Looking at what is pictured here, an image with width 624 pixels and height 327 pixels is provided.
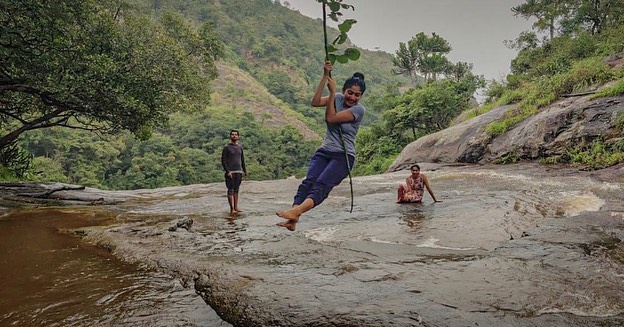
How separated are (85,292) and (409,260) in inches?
117

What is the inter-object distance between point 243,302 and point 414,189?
6222 mm

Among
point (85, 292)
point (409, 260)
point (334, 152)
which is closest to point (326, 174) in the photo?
point (334, 152)

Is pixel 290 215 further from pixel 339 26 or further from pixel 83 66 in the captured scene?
pixel 83 66

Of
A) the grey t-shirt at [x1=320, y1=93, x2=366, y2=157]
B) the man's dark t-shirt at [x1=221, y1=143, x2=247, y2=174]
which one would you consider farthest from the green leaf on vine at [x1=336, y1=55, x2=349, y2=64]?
the man's dark t-shirt at [x1=221, y1=143, x2=247, y2=174]

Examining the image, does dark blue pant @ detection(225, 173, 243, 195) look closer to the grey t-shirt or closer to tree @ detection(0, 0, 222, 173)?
tree @ detection(0, 0, 222, 173)

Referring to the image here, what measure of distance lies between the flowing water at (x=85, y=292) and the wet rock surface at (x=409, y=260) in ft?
0.67

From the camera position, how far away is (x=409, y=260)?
14.1 ft

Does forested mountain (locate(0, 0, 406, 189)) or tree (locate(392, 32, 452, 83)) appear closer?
forested mountain (locate(0, 0, 406, 189))

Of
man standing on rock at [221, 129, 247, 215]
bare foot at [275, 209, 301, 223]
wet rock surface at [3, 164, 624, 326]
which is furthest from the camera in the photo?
man standing on rock at [221, 129, 247, 215]

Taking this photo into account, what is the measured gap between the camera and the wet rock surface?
A: 2.95m

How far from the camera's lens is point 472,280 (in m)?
3.52

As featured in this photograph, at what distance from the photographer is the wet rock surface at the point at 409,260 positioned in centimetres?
295

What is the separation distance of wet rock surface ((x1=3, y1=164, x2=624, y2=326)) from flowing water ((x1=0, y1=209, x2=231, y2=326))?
8.0 inches

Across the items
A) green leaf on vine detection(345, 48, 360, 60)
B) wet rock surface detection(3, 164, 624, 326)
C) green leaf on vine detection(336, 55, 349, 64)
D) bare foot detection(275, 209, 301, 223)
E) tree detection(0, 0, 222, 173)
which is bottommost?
wet rock surface detection(3, 164, 624, 326)
